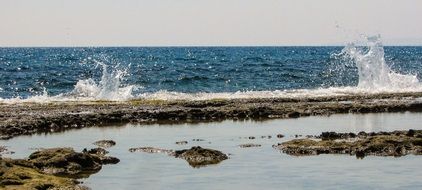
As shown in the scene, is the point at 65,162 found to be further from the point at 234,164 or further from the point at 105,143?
the point at 105,143

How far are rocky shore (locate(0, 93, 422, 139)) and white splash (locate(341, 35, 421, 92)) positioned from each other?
63.0ft

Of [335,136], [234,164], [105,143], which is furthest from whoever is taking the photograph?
[335,136]

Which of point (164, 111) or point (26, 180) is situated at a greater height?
point (26, 180)

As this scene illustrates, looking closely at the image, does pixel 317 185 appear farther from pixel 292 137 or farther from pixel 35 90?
pixel 35 90

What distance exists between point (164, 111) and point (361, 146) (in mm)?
14953

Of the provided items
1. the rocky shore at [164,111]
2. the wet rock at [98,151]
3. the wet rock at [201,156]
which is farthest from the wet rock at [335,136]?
the rocky shore at [164,111]

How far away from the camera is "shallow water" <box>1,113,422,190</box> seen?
18.6 m

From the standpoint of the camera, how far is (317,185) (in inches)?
718

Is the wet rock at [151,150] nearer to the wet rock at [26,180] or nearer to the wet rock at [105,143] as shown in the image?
the wet rock at [105,143]

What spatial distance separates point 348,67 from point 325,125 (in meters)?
83.0

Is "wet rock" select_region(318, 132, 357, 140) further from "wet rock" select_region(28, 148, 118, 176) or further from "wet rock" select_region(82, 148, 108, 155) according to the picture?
"wet rock" select_region(28, 148, 118, 176)

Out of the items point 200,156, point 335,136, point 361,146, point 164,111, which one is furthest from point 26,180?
point 164,111

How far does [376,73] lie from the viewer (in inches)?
2512

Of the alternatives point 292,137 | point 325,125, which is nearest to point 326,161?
point 292,137
